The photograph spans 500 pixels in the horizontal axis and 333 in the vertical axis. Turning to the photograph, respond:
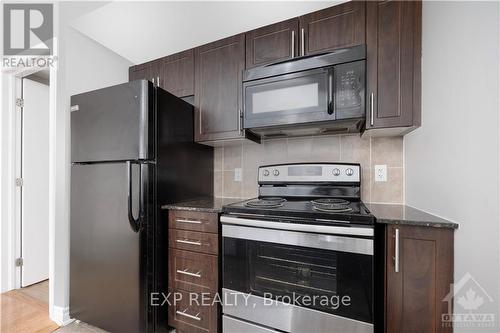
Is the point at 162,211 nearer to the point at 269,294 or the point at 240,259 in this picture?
the point at 240,259

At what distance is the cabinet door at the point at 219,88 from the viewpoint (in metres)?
1.75

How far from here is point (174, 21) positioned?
1726 millimetres

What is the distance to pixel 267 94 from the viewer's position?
1596 millimetres

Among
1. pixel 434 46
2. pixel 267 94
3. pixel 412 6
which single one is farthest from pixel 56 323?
pixel 412 6

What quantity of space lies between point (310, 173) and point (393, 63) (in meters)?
0.89

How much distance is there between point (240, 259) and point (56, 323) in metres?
1.68

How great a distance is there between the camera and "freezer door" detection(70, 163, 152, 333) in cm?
146

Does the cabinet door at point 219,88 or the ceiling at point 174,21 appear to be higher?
the ceiling at point 174,21

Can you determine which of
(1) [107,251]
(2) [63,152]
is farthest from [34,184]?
(1) [107,251]

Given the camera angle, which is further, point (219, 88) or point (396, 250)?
point (219, 88)

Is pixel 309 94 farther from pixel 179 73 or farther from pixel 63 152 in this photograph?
pixel 63 152

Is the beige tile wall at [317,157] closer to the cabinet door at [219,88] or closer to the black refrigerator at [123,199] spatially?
the cabinet door at [219,88]

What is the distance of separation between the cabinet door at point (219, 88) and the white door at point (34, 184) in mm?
2036

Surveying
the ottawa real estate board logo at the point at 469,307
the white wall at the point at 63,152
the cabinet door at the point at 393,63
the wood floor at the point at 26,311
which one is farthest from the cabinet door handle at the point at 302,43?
the wood floor at the point at 26,311
